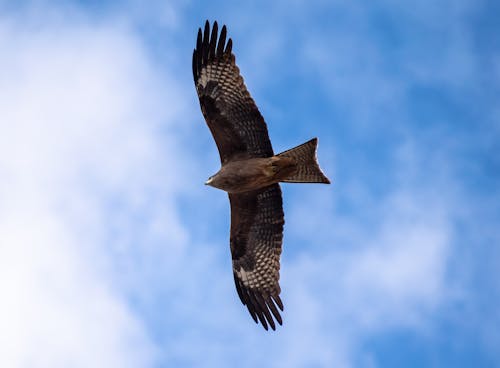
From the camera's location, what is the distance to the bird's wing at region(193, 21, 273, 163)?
46.3ft

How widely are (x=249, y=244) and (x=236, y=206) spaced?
703mm

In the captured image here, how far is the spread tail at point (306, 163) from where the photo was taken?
45.3 ft

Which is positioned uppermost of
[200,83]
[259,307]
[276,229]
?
[200,83]

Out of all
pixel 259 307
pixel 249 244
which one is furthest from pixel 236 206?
pixel 259 307

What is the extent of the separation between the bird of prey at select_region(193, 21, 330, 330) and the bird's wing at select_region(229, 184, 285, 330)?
0.05 ft

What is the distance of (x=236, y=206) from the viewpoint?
49.1 ft

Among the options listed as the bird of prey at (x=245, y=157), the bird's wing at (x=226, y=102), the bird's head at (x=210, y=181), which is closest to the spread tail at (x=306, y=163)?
the bird of prey at (x=245, y=157)

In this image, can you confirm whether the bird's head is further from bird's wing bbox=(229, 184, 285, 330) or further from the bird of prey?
bird's wing bbox=(229, 184, 285, 330)

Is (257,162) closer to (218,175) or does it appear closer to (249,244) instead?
(218,175)

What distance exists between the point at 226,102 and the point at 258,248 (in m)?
2.50

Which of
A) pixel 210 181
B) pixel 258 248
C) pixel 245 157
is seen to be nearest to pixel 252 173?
pixel 245 157

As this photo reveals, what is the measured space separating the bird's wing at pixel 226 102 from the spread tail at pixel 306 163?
481mm

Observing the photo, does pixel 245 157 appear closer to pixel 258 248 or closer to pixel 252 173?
pixel 252 173

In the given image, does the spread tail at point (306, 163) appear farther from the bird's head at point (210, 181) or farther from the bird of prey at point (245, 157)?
the bird's head at point (210, 181)
